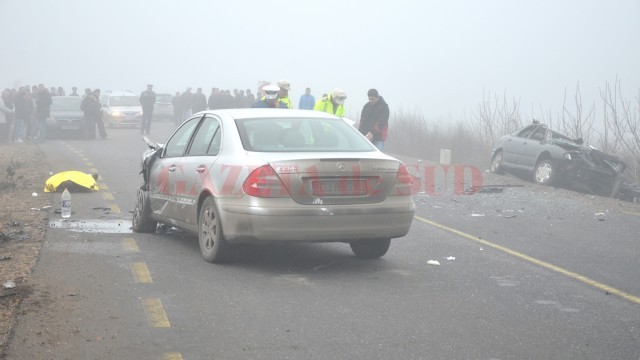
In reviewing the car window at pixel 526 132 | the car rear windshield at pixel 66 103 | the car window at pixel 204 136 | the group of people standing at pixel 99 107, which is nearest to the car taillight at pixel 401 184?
the car window at pixel 204 136

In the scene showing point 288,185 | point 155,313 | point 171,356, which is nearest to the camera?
point 171,356

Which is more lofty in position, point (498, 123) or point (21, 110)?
point (21, 110)

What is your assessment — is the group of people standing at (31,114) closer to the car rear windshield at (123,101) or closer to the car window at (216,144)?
the car rear windshield at (123,101)

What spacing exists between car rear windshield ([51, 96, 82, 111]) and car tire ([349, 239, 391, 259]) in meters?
27.4

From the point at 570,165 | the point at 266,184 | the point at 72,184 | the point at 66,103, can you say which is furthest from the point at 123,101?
the point at 266,184

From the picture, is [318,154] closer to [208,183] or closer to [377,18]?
[208,183]

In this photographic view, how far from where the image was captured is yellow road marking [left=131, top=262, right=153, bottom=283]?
7.79 meters

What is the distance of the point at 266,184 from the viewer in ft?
26.1

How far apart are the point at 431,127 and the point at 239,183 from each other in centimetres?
2684

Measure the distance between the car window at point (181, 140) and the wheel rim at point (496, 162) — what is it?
1405 cm

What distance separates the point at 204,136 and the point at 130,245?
4.65ft

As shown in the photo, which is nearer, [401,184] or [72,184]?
[401,184]

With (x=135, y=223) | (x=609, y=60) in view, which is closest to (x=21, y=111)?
(x=135, y=223)

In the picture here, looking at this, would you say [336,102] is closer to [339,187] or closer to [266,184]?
[339,187]
